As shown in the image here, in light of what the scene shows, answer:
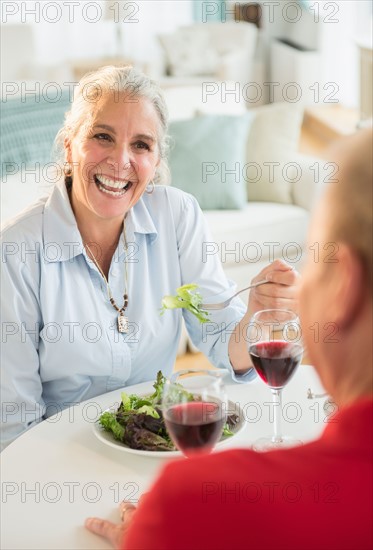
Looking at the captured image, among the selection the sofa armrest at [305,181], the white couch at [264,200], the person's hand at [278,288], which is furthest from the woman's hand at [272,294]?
the sofa armrest at [305,181]

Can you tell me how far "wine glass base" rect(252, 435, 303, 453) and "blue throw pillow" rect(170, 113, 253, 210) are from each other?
2333mm

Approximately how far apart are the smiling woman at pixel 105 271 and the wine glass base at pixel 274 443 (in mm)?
276

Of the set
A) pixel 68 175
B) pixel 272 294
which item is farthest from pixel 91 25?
pixel 272 294

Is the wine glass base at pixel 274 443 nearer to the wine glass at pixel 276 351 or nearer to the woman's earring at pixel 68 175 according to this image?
the wine glass at pixel 276 351

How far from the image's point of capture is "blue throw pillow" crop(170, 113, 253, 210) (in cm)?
378

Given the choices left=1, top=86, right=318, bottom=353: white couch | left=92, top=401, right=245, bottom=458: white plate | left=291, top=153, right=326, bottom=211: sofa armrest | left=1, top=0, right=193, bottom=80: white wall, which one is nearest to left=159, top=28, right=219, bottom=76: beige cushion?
left=1, top=0, right=193, bottom=80: white wall

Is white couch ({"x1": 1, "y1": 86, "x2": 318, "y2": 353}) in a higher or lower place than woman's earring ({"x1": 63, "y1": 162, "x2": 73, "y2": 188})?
lower

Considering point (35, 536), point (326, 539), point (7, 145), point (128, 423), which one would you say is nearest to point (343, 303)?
point (326, 539)

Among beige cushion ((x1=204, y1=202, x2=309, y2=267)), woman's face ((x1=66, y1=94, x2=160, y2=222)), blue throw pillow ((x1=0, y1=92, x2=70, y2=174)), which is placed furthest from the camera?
beige cushion ((x1=204, y1=202, x2=309, y2=267))

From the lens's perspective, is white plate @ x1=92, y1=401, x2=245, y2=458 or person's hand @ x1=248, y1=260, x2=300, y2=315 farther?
person's hand @ x1=248, y1=260, x2=300, y2=315

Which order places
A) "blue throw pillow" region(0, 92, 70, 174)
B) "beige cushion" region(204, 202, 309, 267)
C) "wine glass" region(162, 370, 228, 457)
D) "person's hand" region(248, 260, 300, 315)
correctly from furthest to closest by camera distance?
"beige cushion" region(204, 202, 309, 267)
"blue throw pillow" region(0, 92, 70, 174)
"person's hand" region(248, 260, 300, 315)
"wine glass" region(162, 370, 228, 457)

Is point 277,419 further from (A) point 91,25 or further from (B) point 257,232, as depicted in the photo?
(A) point 91,25

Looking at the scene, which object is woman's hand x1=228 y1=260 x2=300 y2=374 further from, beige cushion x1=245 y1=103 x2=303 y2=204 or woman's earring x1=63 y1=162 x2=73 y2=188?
beige cushion x1=245 y1=103 x2=303 y2=204

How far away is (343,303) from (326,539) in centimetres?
17
